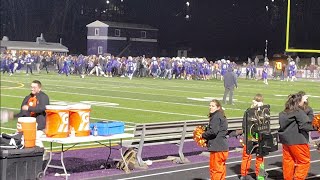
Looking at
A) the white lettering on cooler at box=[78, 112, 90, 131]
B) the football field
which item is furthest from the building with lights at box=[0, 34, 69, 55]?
the white lettering on cooler at box=[78, 112, 90, 131]

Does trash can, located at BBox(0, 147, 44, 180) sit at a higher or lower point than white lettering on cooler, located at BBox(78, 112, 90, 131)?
lower

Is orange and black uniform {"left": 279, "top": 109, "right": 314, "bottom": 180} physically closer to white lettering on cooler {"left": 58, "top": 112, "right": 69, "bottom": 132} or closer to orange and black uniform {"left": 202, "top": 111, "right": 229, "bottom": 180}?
orange and black uniform {"left": 202, "top": 111, "right": 229, "bottom": 180}

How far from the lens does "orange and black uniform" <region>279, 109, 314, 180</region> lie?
868cm

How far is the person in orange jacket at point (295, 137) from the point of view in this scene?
8.69 m

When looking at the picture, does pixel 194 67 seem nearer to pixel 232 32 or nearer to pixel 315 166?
pixel 232 32

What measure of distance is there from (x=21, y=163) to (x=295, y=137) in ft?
12.4

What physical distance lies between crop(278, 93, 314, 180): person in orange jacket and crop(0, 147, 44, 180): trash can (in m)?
3.43

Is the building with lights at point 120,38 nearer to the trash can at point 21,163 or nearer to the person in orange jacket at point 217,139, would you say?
the person in orange jacket at point 217,139

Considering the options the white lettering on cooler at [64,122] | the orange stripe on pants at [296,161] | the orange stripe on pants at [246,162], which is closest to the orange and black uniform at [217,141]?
the orange stripe on pants at [246,162]

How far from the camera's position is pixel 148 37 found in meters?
25.5

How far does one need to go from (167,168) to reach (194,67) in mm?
30406

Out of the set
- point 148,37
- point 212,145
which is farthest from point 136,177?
point 148,37

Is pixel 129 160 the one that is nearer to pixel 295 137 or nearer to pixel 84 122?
pixel 84 122

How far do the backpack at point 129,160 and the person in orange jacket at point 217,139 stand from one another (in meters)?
1.90
